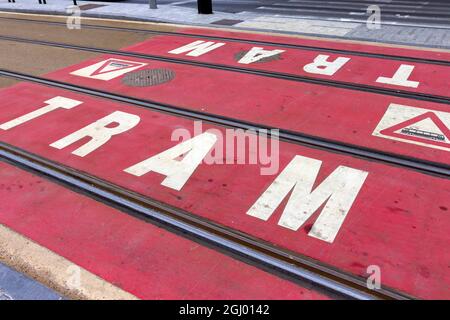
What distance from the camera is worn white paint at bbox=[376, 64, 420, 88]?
7445mm

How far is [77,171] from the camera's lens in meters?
5.12

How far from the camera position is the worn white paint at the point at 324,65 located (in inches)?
324

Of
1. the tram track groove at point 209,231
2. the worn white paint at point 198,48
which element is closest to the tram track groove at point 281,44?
the worn white paint at point 198,48

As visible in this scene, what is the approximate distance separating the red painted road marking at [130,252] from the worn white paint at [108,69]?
4282 millimetres

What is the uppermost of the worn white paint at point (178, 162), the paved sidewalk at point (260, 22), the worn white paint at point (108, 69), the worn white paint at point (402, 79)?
the paved sidewalk at point (260, 22)

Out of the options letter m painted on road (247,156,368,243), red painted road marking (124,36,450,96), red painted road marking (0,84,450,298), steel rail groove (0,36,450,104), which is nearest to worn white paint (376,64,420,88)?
red painted road marking (124,36,450,96)

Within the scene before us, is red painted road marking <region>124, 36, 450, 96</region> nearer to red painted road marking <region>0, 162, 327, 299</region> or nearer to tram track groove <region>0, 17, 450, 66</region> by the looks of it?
tram track groove <region>0, 17, 450, 66</region>

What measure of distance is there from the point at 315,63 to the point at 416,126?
338cm

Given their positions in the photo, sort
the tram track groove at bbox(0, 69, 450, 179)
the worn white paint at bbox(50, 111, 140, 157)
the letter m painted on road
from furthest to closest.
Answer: the worn white paint at bbox(50, 111, 140, 157), the tram track groove at bbox(0, 69, 450, 179), the letter m painted on road

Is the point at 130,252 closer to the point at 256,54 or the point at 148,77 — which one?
the point at 148,77

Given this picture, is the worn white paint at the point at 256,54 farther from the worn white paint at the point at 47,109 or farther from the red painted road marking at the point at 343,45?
the worn white paint at the point at 47,109

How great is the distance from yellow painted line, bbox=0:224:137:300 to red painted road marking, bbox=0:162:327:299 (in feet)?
0.22
